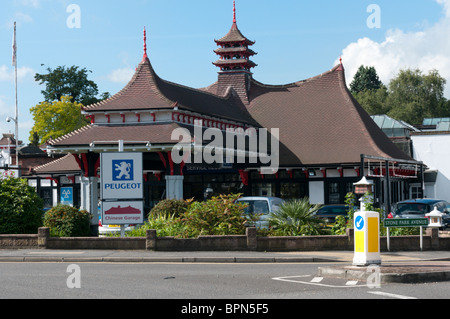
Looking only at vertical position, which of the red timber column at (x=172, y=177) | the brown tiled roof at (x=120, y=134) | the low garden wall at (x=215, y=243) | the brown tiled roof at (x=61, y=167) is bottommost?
the low garden wall at (x=215, y=243)

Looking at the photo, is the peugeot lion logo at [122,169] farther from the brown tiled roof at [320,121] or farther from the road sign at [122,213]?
the brown tiled roof at [320,121]

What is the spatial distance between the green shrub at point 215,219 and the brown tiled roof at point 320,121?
54.1 ft

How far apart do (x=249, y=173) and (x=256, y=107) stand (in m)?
7.32

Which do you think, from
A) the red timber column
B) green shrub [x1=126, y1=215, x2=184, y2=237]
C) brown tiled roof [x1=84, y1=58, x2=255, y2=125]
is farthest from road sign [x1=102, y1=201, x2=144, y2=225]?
brown tiled roof [x1=84, y1=58, x2=255, y2=125]

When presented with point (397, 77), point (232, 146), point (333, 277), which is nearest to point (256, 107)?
point (232, 146)

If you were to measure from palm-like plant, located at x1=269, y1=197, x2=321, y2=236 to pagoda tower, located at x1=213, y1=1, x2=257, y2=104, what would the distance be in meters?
25.0

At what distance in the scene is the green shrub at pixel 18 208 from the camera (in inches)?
957

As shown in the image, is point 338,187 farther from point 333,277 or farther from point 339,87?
point 333,277

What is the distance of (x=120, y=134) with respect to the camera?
36.0 meters

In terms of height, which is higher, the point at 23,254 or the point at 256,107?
the point at 256,107

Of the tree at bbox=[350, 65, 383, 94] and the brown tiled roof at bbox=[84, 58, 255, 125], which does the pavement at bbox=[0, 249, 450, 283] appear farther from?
the tree at bbox=[350, 65, 383, 94]

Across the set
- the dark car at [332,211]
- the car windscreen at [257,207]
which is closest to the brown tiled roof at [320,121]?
the dark car at [332,211]

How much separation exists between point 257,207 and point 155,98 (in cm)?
1270
